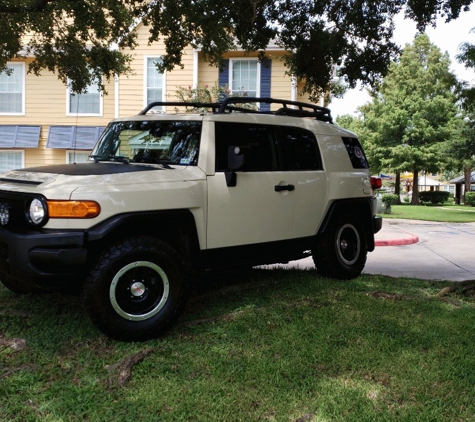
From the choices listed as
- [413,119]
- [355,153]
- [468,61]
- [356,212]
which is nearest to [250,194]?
[356,212]

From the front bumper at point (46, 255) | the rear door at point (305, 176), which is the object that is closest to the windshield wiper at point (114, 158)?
the front bumper at point (46, 255)

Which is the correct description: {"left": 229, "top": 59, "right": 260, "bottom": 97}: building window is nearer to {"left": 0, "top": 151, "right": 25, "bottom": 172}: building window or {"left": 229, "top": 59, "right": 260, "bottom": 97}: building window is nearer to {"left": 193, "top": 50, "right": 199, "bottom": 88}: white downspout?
{"left": 193, "top": 50, "right": 199, "bottom": 88}: white downspout

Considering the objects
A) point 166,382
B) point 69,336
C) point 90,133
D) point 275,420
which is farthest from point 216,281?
point 90,133

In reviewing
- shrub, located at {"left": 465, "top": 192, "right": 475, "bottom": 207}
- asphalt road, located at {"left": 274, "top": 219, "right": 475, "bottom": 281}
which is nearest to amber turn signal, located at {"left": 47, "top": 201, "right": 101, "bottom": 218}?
asphalt road, located at {"left": 274, "top": 219, "right": 475, "bottom": 281}

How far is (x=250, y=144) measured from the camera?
5465mm

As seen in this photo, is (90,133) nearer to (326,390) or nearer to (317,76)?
(317,76)

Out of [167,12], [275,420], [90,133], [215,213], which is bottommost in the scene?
[275,420]

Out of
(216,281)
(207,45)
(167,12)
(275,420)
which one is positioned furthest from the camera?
(207,45)

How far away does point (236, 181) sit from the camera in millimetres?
5070

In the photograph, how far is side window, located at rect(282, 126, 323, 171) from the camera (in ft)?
19.3

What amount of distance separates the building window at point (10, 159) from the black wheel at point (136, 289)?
17.0 meters

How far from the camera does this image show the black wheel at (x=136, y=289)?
411 centimetres

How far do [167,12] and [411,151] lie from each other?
100.0 ft

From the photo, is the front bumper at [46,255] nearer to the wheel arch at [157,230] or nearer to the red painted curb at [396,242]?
the wheel arch at [157,230]
